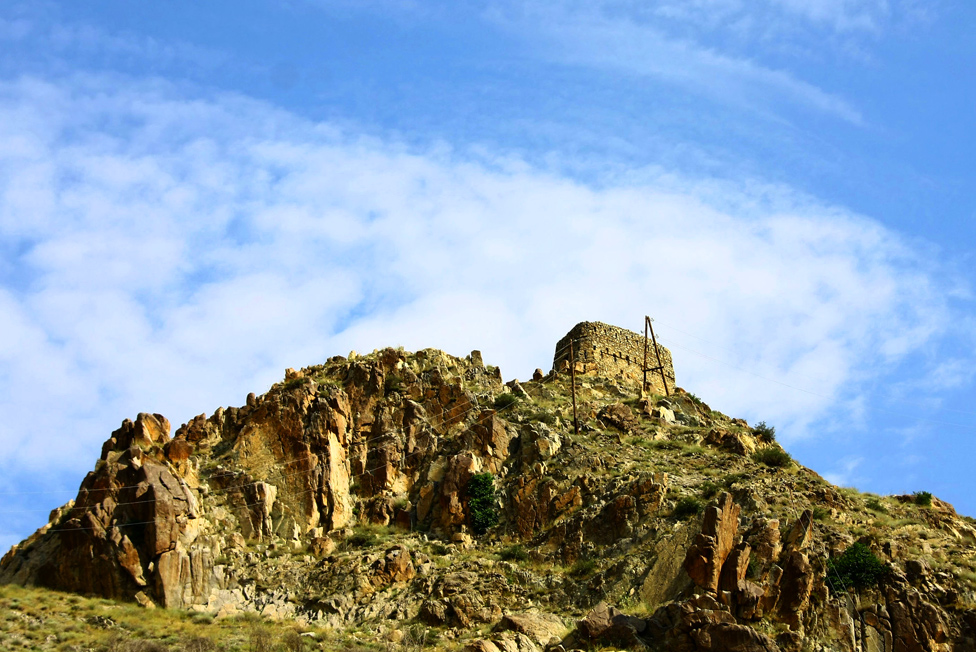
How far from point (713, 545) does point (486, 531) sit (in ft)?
34.0

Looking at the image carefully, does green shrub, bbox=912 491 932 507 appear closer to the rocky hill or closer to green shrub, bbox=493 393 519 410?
the rocky hill

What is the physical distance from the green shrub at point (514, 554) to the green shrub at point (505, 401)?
30.8ft

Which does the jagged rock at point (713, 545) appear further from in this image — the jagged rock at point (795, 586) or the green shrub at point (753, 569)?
the jagged rock at point (795, 586)

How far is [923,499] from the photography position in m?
47.7

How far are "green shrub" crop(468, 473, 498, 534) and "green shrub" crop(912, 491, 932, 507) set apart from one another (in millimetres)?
18038

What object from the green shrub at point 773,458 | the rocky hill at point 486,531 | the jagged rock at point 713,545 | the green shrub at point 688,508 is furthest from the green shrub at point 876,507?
the jagged rock at point 713,545

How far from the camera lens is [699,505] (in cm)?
4281

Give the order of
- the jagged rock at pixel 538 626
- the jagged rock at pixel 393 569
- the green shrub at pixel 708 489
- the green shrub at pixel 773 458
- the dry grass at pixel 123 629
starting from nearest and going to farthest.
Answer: the dry grass at pixel 123 629
the jagged rock at pixel 538 626
the jagged rock at pixel 393 569
the green shrub at pixel 708 489
the green shrub at pixel 773 458

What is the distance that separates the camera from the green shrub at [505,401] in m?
51.9

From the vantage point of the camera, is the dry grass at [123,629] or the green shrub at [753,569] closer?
the dry grass at [123,629]

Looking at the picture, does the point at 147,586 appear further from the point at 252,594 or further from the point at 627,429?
the point at 627,429

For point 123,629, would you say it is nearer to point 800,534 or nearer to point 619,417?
point 800,534

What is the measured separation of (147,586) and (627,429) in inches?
906

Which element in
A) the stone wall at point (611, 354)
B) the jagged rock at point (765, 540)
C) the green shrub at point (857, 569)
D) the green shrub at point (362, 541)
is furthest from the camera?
the stone wall at point (611, 354)
